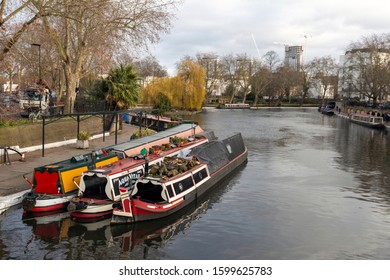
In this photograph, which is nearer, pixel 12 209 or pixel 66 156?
pixel 12 209

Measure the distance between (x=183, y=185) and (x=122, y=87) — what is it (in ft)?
82.3

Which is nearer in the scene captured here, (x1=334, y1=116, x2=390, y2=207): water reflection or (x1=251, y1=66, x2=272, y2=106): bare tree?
(x1=334, y1=116, x2=390, y2=207): water reflection

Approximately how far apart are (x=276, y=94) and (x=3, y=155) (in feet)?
428

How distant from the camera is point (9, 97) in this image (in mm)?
32062

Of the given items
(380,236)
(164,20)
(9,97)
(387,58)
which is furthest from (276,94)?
(380,236)

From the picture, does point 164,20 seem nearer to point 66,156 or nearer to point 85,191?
point 66,156

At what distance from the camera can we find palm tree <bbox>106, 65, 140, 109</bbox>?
141ft

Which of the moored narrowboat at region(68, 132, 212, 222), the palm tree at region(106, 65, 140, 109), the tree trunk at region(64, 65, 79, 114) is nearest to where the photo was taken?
the moored narrowboat at region(68, 132, 212, 222)

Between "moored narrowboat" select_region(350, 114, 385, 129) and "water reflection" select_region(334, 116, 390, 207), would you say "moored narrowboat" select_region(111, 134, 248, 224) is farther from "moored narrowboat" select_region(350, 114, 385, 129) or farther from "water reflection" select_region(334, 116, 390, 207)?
"moored narrowboat" select_region(350, 114, 385, 129)

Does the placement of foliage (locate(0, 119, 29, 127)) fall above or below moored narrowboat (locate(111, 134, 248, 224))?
above

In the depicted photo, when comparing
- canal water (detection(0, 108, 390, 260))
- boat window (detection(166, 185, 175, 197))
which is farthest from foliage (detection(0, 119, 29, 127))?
boat window (detection(166, 185, 175, 197))

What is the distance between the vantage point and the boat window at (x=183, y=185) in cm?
1955

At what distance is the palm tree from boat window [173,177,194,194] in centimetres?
2382

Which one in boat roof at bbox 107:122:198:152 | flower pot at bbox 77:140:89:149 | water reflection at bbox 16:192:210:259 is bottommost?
water reflection at bbox 16:192:210:259
